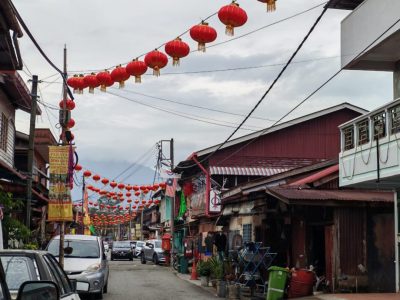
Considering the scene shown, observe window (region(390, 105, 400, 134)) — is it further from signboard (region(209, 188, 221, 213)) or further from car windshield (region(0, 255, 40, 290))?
signboard (region(209, 188, 221, 213))

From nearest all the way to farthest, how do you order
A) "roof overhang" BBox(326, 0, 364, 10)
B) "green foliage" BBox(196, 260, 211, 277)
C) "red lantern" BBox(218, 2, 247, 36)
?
"red lantern" BBox(218, 2, 247, 36), "roof overhang" BBox(326, 0, 364, 10), "green foliage" BBox(196, 260, 211, 277)

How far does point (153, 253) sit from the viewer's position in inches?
1740

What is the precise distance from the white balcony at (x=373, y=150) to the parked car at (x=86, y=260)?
284 inches

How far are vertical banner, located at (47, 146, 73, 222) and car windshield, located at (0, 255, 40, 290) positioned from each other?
42.0ft

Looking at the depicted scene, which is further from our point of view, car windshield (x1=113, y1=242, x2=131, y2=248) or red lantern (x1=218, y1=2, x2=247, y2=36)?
car windshield (x1=113, y1=242, x2=131, y2=248)

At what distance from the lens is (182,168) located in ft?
127

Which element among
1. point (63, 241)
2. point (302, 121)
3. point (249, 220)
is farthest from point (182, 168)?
point (63, 241)

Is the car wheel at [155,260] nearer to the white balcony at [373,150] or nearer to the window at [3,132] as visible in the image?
the window at [3,132]

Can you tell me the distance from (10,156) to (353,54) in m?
14.6

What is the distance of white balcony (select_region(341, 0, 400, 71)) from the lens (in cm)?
1458

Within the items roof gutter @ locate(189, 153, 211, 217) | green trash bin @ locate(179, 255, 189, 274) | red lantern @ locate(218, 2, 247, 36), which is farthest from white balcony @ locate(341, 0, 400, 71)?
green trash bin @ locate(179, 255, 189, 274)

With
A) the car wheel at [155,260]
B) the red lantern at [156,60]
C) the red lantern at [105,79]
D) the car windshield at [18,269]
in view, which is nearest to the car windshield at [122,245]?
the car wheel at [155,260]

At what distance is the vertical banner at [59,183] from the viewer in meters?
19.2

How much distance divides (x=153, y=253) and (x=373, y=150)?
30650mm
